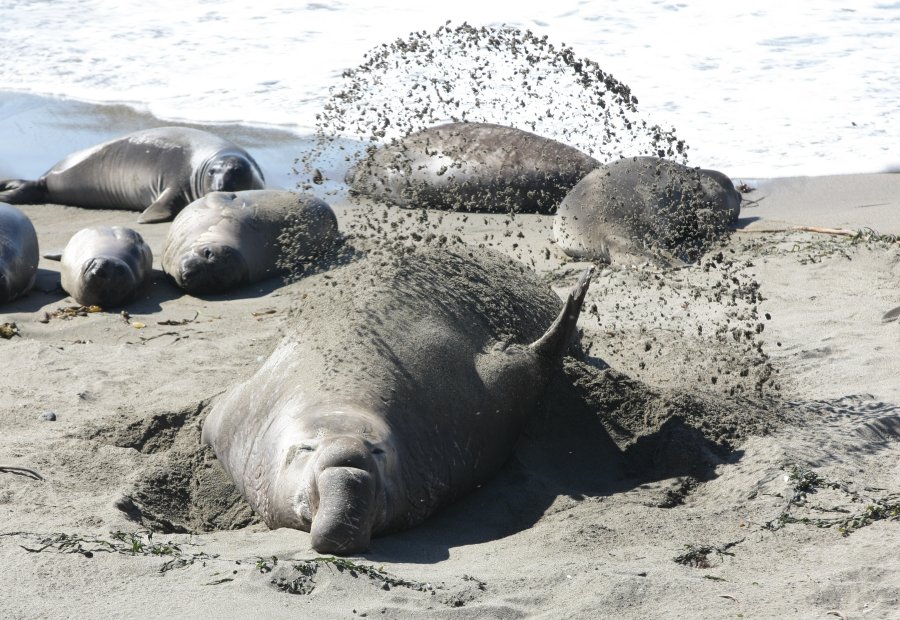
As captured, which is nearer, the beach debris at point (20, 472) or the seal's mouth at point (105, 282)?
the beach debris at point (20, 472)

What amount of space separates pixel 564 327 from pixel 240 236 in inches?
152

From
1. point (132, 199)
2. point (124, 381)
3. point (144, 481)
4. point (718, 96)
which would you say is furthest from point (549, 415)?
point (718, 96)

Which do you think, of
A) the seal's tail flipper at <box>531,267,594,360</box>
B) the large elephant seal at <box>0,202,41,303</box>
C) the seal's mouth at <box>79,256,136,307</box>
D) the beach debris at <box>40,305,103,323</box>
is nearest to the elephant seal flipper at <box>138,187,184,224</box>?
the large elephant seal at <box>0,202,41,303</box>

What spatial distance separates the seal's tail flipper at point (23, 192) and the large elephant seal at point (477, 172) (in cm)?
279

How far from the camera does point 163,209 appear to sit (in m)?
9.44

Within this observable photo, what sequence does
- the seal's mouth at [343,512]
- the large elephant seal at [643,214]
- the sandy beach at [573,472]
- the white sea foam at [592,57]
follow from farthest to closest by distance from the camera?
the white sea foam at [592,57]
the large elephant seal at [643,214]
the seal's mouth at [343,512]
the sandy beach at [573,472]

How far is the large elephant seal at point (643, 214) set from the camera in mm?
7672

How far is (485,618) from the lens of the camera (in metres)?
3.02

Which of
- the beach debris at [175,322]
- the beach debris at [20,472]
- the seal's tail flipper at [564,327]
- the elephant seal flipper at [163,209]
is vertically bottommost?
the beach debris at [175,322]

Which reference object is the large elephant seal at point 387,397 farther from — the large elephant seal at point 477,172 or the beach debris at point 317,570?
the large elephant seal at point 477,172

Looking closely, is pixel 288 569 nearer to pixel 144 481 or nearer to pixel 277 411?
pixel 277 411

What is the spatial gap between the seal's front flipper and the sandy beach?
1757 millimetres

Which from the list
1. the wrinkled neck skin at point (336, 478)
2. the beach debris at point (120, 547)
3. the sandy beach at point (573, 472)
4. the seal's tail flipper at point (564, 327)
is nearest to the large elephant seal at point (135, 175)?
the sandy beach at point (573, 472)

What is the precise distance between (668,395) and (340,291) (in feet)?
4.92
